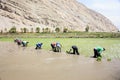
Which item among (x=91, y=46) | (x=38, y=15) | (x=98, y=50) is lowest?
(x=91, y=46)

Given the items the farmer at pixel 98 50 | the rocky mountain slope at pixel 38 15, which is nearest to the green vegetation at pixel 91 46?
the farmer at pixel 98 50

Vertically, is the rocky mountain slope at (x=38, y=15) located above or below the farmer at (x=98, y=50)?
above

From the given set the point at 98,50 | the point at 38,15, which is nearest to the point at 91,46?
the point at 98,50

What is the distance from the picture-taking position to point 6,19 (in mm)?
135625

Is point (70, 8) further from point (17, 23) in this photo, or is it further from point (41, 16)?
point (17, 23)

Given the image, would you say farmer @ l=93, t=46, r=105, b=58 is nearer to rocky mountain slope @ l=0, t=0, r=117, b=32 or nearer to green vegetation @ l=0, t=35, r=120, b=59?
green vegetation @ l=0, t=35, r=120, b=59

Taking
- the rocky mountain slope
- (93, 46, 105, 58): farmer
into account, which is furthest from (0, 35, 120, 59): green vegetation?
the rocky mountain slope

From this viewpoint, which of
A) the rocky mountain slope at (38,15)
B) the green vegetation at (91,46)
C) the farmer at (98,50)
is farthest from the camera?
the rocky mountain slope at (38,15)

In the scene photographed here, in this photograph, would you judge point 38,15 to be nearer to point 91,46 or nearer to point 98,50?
point 91,46

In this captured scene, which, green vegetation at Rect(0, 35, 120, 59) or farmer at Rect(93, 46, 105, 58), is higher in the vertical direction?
farmer at Rect(93, 46, 105, 58)

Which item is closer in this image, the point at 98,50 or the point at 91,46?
the point at 98,50

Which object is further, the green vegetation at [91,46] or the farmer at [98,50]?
the green vegetation at [91,46]

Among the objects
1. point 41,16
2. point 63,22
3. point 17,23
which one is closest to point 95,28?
point 63,22

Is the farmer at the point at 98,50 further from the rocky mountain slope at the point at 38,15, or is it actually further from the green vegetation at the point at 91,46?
the rocky mountain slope at the point at 38,15
